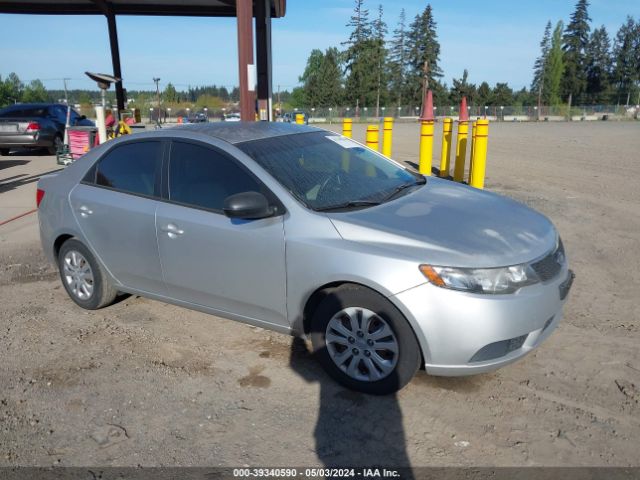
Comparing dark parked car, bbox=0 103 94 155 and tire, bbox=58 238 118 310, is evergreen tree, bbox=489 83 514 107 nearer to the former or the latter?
dark parked car, bbox=0 103 94 155

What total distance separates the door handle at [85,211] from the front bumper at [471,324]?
2742 millimetres

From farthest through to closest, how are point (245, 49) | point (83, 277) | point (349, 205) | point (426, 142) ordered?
point (245, 49), point (426, 142), point (83, 277), point (349, 205)

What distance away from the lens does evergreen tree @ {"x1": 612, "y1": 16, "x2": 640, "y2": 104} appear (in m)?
95.2

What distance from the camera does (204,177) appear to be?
391 cm

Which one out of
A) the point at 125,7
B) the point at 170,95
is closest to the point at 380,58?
the point at 170,95

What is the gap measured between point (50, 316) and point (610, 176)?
10.9 m

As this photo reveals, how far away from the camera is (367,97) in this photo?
285 ft

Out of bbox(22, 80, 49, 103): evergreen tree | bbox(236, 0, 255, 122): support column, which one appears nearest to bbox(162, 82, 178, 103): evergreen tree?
bbox(22, 80, 49, 103): evergreen tree

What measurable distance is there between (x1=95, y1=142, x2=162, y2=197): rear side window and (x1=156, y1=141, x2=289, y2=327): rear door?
0.18 meters

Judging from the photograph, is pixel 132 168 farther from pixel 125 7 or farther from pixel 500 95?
pixel 500 95

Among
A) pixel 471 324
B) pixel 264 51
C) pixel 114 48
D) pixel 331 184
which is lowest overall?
pixel 471 324

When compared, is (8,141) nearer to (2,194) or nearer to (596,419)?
(2,194)

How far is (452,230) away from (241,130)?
1.90 m

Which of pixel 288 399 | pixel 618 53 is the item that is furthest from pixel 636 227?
pixel 618 53
